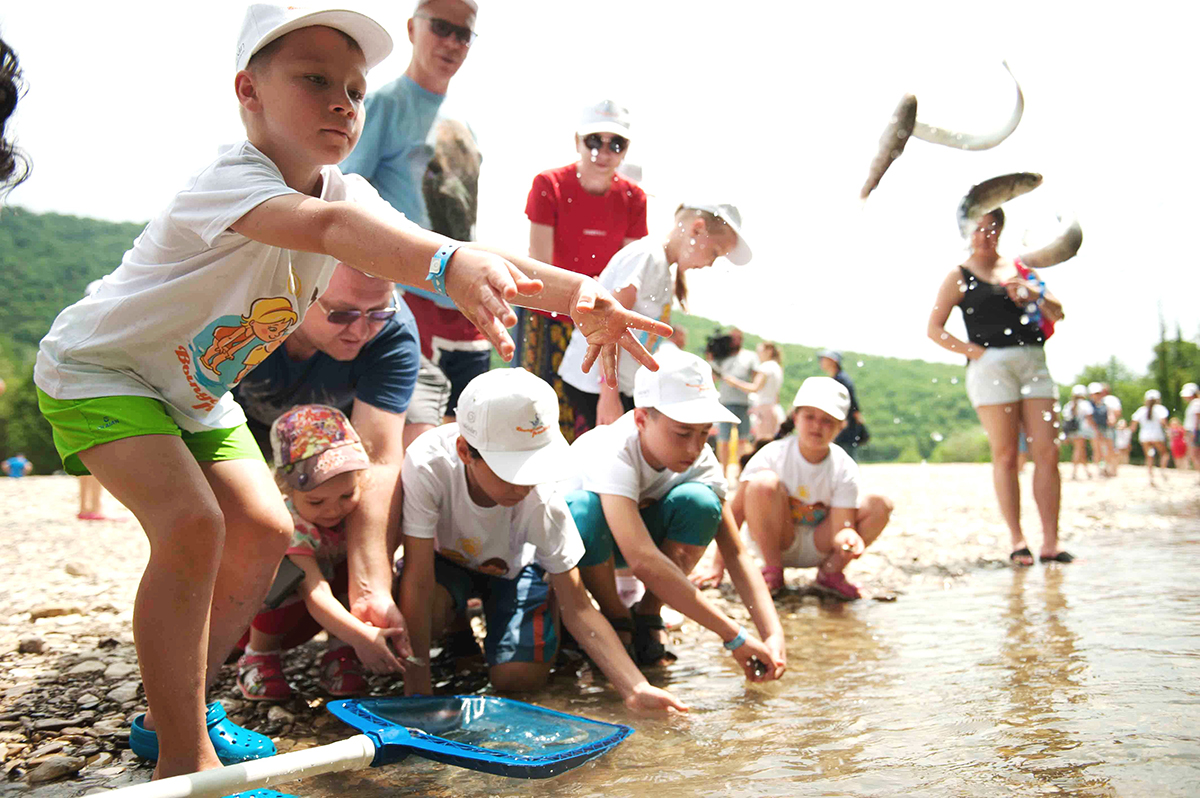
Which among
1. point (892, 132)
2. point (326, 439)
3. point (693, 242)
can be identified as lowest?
point (326, 439)

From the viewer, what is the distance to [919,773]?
1873 mm

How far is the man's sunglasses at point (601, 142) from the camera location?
3939mm

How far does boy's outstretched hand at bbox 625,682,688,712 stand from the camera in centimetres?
246

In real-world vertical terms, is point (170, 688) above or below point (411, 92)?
below

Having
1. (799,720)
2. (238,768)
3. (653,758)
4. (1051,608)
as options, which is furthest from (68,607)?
(1051,608)

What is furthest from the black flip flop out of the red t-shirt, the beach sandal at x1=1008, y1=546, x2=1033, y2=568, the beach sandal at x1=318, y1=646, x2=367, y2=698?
the beach sandal at x1=318, y1=646, x2=367, y2=698

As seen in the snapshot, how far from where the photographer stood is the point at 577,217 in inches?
158

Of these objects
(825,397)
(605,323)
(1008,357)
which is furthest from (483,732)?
(1008,357)

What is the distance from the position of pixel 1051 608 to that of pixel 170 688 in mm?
3106

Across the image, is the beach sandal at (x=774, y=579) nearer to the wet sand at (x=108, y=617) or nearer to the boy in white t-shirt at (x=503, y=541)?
the wet sand at (x=108, y=617)

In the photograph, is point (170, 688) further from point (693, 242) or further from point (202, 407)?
point (693, 242)

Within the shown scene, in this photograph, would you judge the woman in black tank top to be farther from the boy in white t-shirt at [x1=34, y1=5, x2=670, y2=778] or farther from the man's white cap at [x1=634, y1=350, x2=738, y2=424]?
the boy in white t-shirt at [x1=34, y1=5, x2=670, y2=778]

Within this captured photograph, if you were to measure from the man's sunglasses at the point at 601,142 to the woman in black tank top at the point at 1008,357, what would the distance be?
199cm

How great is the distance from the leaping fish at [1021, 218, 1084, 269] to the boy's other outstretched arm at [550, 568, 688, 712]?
3429mm
